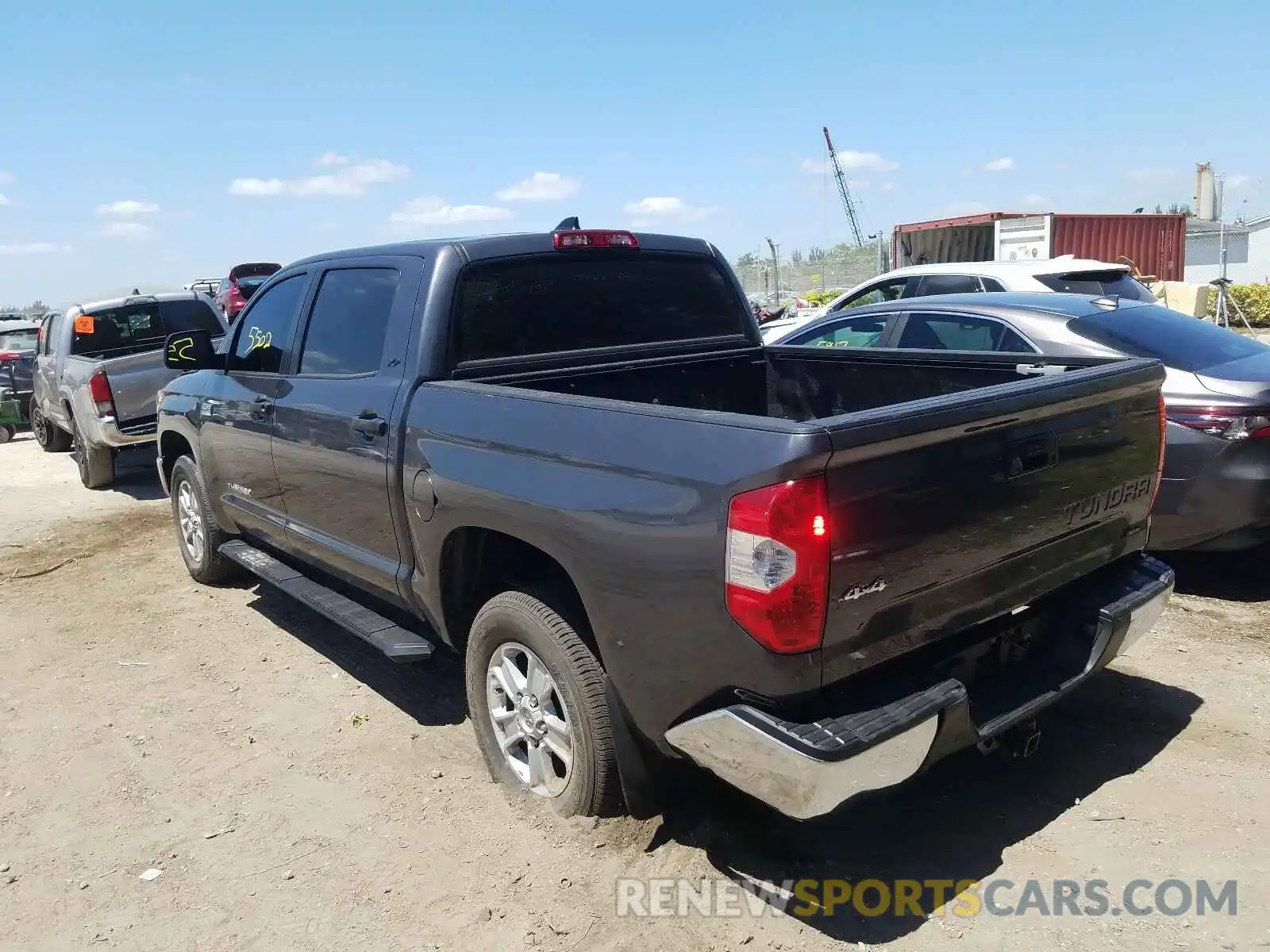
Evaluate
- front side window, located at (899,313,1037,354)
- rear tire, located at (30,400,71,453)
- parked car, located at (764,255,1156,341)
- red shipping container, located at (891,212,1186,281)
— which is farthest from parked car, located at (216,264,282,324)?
front side window, located at (899,313,1037,354)

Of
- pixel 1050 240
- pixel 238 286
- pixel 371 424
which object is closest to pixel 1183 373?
pixel 371 424

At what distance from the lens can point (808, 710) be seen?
252 centimetres

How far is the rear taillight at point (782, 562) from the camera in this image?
2.33m

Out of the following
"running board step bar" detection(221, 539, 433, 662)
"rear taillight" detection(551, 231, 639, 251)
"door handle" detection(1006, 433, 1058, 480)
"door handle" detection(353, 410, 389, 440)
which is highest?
"rear taillight" detection(551, 231, 639, 251)

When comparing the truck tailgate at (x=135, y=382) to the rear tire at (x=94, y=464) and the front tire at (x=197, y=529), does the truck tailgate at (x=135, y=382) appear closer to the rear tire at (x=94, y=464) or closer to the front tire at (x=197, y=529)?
the rear tire at (x=94, y=464)

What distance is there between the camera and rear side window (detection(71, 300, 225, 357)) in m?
9.84

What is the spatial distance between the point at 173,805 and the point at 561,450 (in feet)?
7.13

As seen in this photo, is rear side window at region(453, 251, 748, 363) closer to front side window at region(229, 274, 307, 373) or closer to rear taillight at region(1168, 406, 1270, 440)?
front side window at region(229, 274, 307, 373)

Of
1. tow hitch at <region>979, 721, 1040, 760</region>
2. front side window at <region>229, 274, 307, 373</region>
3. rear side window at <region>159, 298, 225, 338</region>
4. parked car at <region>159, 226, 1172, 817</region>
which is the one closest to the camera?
parked car at <region>159, 226, 1172, 817</region>

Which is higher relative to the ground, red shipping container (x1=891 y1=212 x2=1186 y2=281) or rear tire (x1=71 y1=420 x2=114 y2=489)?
red shipping container (x1=891 y1=212 x2=1186 y2=281)

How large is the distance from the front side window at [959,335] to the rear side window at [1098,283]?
3.13 m

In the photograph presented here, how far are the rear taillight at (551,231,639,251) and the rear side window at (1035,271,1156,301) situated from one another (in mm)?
6008

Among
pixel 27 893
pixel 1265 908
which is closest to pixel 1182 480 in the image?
pixel 1265 908

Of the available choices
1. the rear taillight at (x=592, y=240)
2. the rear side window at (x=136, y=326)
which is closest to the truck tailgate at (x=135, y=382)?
the rear side window at (x=136, y=326)
